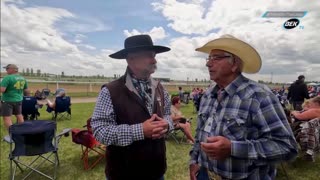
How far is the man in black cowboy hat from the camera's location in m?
2.01

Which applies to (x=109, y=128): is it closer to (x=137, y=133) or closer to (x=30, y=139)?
(x=137, y=133)

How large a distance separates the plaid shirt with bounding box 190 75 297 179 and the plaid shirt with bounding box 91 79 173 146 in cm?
59

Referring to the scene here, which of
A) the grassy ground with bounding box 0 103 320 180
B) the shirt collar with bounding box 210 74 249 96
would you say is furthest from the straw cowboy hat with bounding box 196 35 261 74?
the grassy ground with bounding box 0 103 320 180

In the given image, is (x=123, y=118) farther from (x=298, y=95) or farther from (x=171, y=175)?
(x=298, y=95)

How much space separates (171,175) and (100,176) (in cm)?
131

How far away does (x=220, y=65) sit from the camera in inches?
78.1

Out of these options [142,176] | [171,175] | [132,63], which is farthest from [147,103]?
[171,175]

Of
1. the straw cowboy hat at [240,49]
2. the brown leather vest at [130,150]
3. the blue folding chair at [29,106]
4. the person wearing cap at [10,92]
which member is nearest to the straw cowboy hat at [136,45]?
the brown leather vest at [130,150]

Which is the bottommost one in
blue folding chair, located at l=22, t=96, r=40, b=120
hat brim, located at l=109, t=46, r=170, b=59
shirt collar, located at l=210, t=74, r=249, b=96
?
blue folding chair, located at l=22, t=96, r=40, b=120

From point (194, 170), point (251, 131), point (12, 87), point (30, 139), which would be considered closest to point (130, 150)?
point (194, 170)

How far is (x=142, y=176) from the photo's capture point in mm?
2277

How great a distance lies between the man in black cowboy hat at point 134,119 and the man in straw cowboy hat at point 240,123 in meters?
0.46

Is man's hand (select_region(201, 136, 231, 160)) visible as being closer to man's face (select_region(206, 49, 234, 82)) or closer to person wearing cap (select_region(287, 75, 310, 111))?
man's face (select_region(206, 49, 234, 82))

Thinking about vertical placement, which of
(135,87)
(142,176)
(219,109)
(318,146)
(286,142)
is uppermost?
(135,87)
